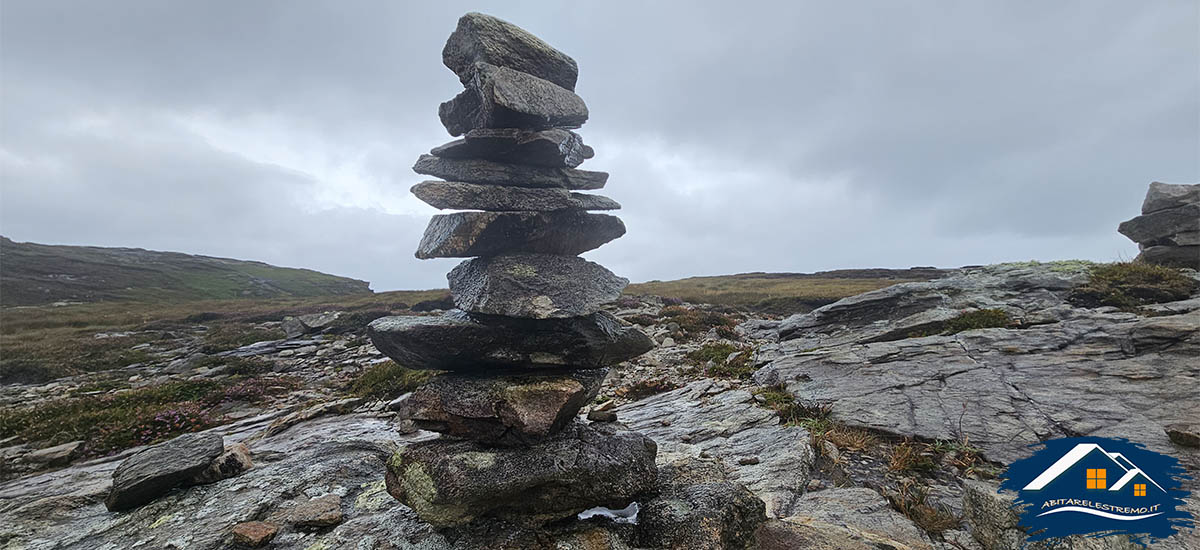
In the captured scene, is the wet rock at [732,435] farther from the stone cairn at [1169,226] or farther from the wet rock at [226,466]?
the stone cairn at [1169,226]

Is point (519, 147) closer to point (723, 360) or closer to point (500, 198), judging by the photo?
point (500, 198)

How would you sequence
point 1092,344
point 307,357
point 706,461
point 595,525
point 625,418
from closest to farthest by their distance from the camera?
point 595,525 < point 706,461 < point 1092,344 < point 625,418 < point 307,357

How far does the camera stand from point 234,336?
31.1 metres

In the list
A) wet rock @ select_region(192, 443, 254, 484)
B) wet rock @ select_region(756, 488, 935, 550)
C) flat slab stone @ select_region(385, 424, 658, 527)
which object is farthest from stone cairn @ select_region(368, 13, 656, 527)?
wet rock @ select_region(192, 443, 254, 484)

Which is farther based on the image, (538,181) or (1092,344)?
(1092,344)

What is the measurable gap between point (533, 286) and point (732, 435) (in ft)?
19.4

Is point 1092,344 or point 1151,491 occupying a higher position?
point 1092,344

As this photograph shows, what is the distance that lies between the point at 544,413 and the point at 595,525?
Answer: 178 centimetres

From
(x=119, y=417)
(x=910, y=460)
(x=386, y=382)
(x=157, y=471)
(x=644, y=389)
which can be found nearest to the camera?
(x=910, y=460)

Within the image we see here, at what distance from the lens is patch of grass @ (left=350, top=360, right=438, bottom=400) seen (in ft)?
53.9

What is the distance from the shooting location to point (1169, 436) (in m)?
7.72

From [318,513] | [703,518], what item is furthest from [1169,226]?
[318,513]

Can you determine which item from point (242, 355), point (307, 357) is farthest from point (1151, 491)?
point (242, 355)

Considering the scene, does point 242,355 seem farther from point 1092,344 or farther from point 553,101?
point 1092,344
